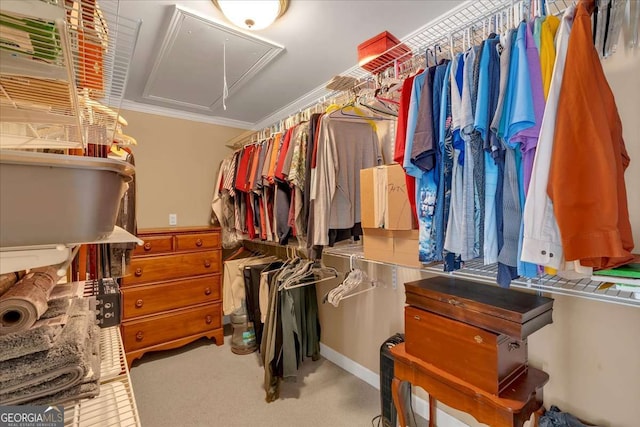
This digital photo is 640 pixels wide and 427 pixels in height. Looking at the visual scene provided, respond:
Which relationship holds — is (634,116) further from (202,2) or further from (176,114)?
(176,114)

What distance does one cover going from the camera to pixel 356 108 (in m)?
1.66

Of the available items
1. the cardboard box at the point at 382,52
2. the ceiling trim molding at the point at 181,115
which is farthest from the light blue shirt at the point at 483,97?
the ceiling trim molding at the point at 181,115

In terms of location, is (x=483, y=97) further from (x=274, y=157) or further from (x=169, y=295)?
(x=169, y=295)

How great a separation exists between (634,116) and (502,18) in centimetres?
63

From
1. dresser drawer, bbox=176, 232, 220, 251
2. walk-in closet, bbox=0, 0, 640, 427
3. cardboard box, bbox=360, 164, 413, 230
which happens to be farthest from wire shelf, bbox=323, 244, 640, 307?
dresser drawer, bbox=176, 232, 220, 251

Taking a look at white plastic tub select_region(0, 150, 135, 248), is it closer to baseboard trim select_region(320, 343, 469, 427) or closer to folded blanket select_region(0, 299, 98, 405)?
folded blanket select_region(0, 299, 98, 405)

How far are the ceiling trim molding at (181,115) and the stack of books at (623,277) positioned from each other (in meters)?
3.33

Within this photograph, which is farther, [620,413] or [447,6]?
[447,6]

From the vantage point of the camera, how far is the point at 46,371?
57cm

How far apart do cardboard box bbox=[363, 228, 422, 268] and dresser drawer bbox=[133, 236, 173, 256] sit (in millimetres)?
1872

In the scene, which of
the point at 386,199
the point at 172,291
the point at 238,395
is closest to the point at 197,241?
the point at 172,291

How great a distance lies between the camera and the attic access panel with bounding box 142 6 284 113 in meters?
1.66

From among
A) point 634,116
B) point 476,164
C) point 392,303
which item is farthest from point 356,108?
point 392,303

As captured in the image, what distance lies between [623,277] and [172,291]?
112 inches
